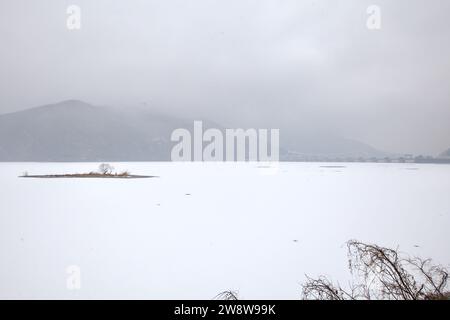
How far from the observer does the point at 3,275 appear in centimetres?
605

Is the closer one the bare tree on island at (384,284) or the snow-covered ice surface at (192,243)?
the bare tree on island at (384,284)

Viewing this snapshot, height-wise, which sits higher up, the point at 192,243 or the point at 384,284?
the point at 384,284

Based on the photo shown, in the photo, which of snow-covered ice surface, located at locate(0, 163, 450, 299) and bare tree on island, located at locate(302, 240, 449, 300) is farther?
snow-covered ice surface, located at locate(0, 163, 450, 299)

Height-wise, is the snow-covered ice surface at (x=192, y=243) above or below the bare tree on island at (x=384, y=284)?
below

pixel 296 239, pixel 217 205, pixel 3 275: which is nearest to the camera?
pixel 3 275

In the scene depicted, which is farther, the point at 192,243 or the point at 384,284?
the point at 192,243

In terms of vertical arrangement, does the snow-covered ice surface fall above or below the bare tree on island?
below
